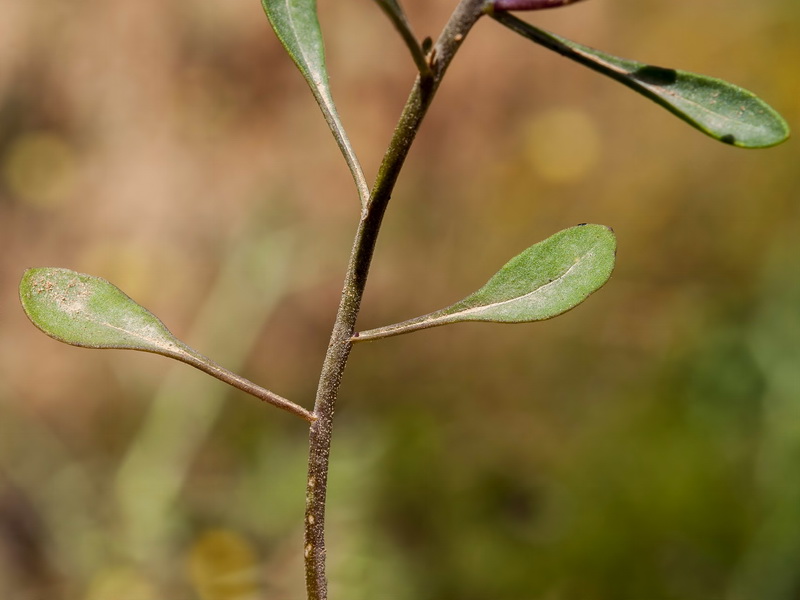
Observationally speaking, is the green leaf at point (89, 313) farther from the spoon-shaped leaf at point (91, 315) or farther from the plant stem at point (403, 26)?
the plant stem at point (403, 26)

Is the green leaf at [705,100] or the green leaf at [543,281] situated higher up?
the green leaf at [705,100]

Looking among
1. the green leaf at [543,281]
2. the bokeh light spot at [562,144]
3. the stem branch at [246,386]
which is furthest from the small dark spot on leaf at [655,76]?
the bokeh light spot at [562,144]

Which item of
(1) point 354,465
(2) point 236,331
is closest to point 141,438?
(2) point 236,331

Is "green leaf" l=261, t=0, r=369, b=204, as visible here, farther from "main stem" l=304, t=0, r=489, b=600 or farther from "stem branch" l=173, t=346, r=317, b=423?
"stem branch" l=173, t=346, r=317, b=423

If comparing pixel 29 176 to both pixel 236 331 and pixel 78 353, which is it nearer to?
pixel 78 353

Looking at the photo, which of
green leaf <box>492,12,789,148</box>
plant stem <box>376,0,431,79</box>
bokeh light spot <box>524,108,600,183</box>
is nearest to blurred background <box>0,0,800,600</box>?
bokeh light spot <box>524,108,600,183</box>
